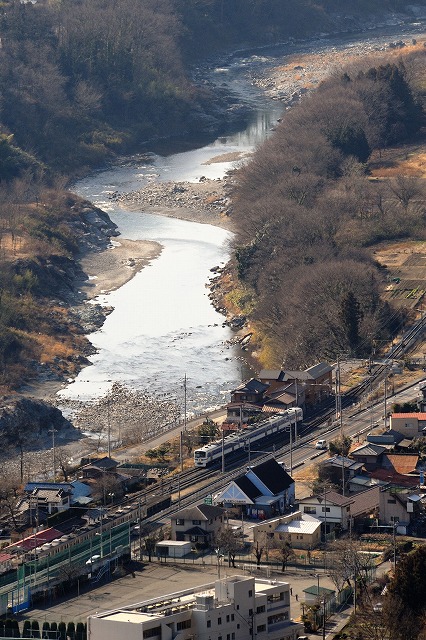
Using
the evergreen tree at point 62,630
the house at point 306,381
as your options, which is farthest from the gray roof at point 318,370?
the evergreen tree at point 62,630

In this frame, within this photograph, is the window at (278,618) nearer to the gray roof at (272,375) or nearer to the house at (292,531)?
the house at (292,531)

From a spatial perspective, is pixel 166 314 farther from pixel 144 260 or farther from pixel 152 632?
pixel 152 632

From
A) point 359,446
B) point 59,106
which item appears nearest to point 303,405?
point 359,446

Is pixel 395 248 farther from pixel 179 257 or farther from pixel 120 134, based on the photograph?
pixel 120 134

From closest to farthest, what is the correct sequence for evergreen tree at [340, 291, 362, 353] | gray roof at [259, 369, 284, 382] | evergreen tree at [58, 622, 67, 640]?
evergreen tree at [58, 622, 67, 640] < gray roof at [259, 369, 284, 382] < evergreen tree at [340, 291, 362, 353]

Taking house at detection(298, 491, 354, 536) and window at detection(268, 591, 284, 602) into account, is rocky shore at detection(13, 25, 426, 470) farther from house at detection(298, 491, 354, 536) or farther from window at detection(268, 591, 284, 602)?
window at detection(268, 591, 284, 602)

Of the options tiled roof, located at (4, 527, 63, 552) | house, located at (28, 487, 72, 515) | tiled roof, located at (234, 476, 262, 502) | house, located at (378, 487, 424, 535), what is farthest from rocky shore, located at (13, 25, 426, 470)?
house, located at (378, 487, 424, 535)

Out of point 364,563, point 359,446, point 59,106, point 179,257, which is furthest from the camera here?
point 59,106
